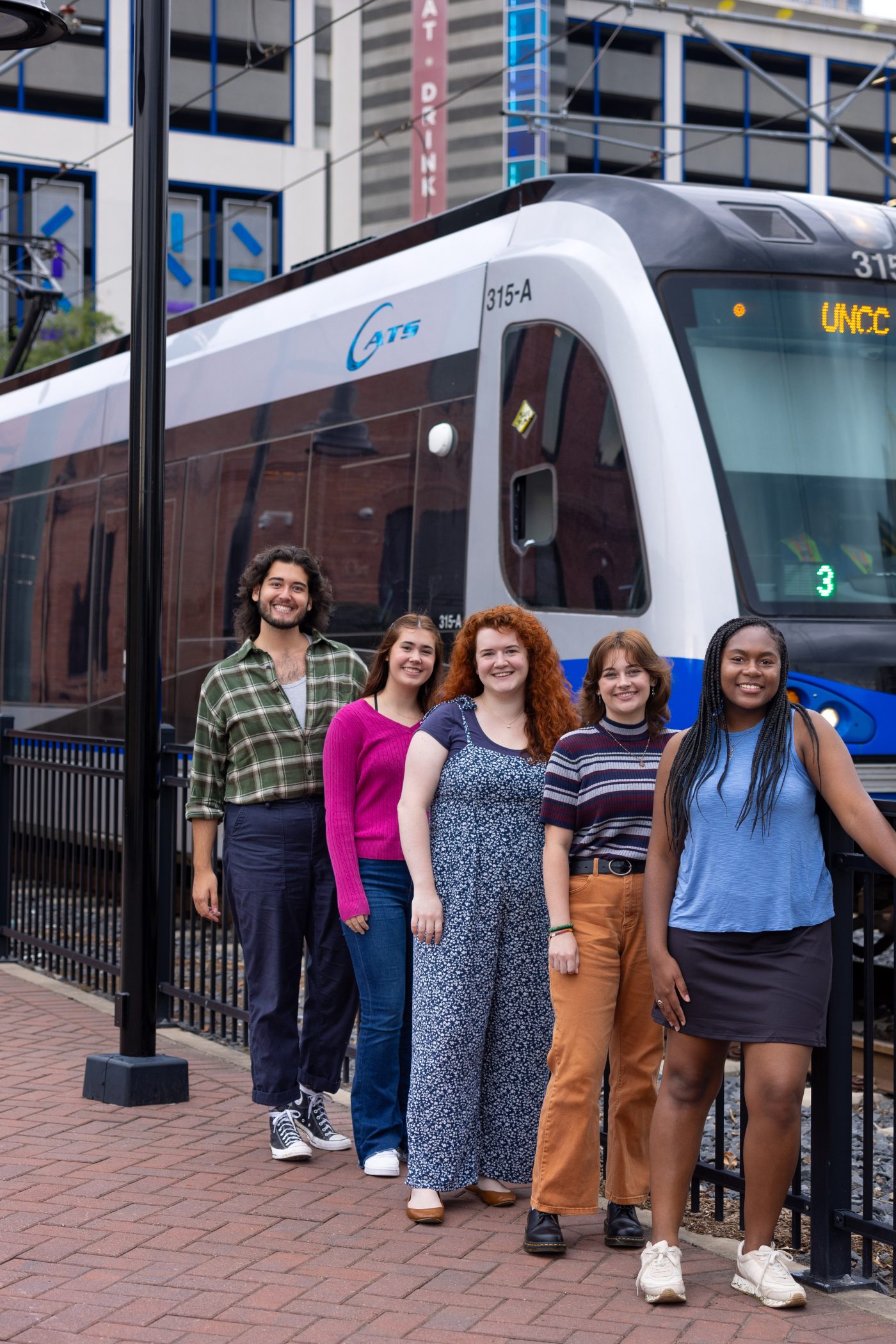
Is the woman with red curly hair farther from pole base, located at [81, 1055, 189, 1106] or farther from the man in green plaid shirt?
pole base, located at [81, 1055, 189, 1106]

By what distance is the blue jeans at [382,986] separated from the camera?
530 centimetres

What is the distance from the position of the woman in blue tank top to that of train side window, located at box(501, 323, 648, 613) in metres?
3.42

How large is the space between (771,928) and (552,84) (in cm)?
3742

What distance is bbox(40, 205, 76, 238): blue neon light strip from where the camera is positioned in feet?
130

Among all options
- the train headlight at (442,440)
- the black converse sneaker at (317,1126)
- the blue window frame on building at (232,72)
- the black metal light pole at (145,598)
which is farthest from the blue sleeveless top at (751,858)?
the blue window frame on building at (232,72)

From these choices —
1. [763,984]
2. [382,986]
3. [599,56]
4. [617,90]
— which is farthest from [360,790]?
[617,90]

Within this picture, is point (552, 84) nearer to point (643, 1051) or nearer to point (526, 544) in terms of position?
point (526, 544)

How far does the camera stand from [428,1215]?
4.90 meters

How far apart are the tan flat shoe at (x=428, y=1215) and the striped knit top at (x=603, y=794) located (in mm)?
1078

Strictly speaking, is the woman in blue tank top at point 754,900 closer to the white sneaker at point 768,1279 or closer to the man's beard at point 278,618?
the white sneaker at point 768,1279

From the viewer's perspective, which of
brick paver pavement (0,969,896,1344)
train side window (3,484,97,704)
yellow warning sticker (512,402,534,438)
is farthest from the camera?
train side window (3,484,97,704)

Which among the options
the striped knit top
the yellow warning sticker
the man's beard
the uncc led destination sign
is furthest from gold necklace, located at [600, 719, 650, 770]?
the uncc led destination sign

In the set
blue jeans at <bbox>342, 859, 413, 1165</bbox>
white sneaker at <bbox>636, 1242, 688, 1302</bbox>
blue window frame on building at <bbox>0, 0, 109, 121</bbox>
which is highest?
blue window frame on building at <bbox>0, 0, 109, 121</bbox>

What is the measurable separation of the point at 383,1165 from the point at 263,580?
1.85 metres
